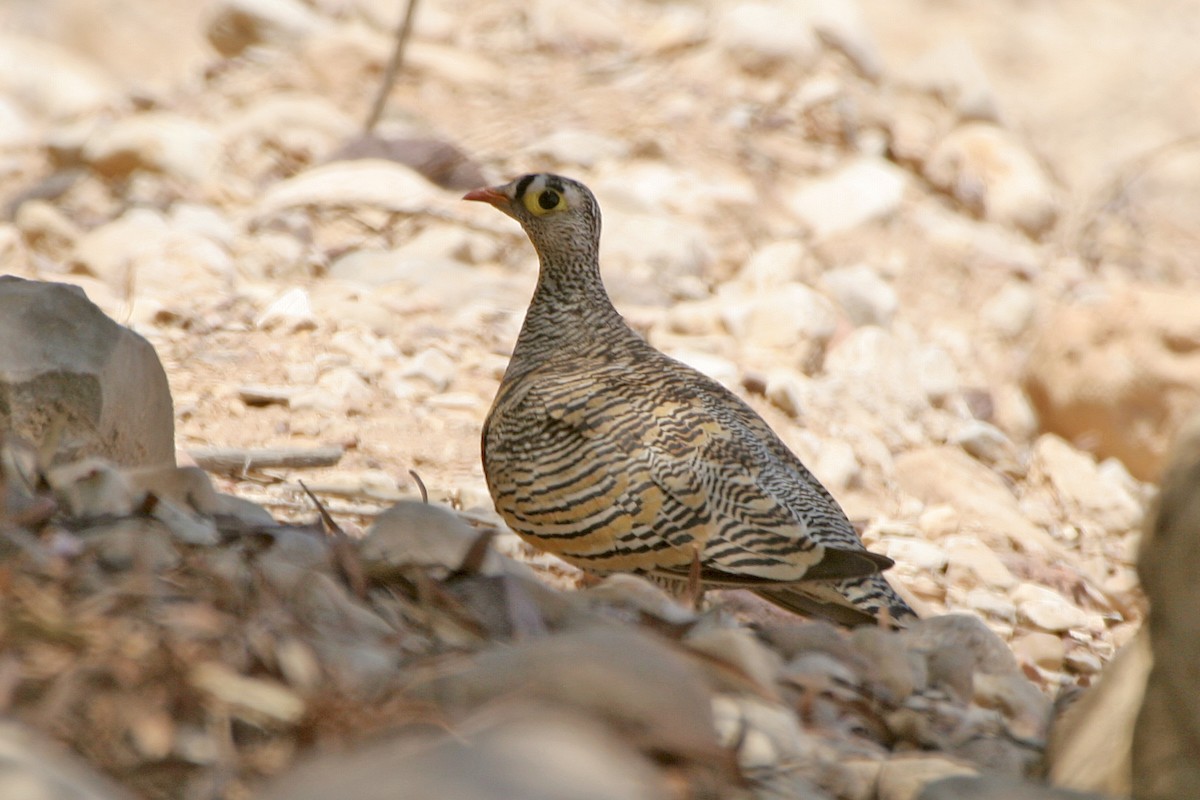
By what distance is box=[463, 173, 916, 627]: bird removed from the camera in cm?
410

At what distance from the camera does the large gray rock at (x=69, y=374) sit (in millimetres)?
3127

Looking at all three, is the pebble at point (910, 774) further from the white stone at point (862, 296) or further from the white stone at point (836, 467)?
the white stone at point (862, 296)

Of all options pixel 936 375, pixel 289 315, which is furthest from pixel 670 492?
pixel 936 375

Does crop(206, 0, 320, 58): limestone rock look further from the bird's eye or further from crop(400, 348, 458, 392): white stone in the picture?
the bird's eye

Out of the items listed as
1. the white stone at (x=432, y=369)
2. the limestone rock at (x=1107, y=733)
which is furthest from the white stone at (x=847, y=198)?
the limestone rock at (x=1107, y=733)

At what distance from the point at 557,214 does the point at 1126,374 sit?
392 cm

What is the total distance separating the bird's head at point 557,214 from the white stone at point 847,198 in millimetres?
4459

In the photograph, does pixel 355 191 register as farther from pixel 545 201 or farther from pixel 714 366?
pixel 545 201

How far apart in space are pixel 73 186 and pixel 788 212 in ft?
15.2

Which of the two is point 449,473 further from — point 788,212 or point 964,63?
point 964,63

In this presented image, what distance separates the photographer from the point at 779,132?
1038 centimetres

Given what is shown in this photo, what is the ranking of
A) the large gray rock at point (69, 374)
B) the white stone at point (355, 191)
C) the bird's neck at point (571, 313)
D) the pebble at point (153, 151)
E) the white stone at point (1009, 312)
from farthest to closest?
1. the white stone at point (1009, 312)
2. the pebble at point (153, 151)
3. the white stone at point (355, 191)
4. the bird's neck at point (571, 313)
5. the large gray rock at point (69, 374)

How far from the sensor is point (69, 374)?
3.15 meters

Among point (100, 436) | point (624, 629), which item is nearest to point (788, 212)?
point (100, 436)
